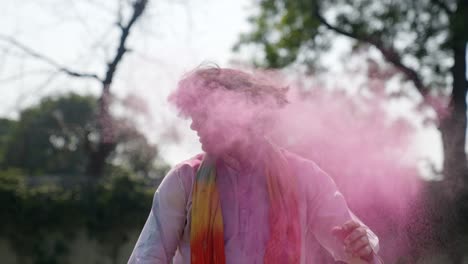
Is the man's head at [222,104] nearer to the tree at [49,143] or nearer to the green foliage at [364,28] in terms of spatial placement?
the green foliage at [364,28]

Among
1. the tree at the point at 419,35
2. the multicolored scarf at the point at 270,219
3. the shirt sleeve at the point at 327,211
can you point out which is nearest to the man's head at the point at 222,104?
the multicolored scarf at the point at 270,219

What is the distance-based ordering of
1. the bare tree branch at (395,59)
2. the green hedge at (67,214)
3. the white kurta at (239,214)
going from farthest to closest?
the green hedge at (67,214)
the bare tree branch at (395,59)
the white kurta at (239,214)

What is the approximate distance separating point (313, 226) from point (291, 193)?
0.21m

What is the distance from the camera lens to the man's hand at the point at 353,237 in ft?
7.97

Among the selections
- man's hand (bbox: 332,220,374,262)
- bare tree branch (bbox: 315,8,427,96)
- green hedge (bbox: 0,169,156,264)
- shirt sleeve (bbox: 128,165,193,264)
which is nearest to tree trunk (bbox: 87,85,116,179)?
green hedge (bbox: 0,169,156,264)

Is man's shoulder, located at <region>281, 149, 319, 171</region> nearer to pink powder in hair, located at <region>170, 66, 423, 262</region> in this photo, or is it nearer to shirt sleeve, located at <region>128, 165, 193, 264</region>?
pink powder in hair, located at <region>170, 66, 423, 262</region>

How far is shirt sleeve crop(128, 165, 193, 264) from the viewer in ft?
8.49

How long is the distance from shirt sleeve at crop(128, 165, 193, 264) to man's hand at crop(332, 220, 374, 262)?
0.55 m

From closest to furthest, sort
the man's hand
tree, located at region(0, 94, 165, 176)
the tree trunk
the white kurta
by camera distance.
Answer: the man's hand, the white kurta, the tree trunk, tree, located at region(0, 94, 165, 176)

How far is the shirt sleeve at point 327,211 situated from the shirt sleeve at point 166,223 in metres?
0.44

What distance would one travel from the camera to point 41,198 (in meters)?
11.3

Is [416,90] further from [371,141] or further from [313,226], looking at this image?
[313,226]

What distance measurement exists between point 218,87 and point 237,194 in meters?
0.37

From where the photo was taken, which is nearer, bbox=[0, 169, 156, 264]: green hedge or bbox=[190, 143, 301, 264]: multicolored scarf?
bbox=[190, 143, 301, 264]: multicolored scarf
